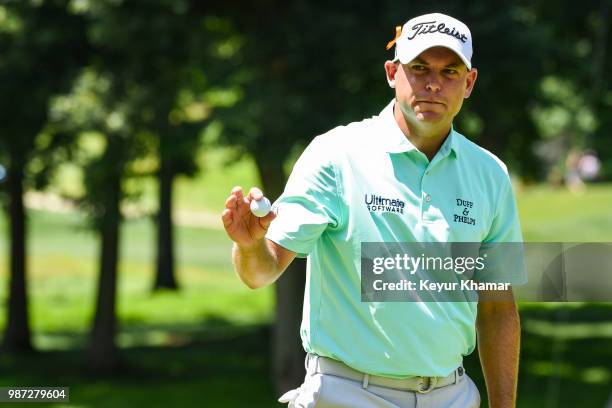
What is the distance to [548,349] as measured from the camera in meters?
19.0

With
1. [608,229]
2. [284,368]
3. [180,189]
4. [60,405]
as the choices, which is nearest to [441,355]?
[284,368]

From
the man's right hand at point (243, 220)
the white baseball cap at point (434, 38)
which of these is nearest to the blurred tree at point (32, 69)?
the white baseball cap at point (434, 38)

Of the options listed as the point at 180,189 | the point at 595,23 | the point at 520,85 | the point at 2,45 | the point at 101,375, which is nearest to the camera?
the point at 520,85

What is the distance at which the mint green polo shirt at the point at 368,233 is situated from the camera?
3273 millimetres

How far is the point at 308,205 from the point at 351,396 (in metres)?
0.59

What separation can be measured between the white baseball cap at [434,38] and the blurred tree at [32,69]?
10.8 m

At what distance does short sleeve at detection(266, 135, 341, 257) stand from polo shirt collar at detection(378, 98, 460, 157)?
0.64 feet

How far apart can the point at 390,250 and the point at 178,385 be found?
1385cm

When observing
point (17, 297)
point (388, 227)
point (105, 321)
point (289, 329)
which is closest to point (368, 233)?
point (388, 227)

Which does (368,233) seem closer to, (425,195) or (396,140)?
(425,195)

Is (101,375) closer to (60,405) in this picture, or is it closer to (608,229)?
(60,405)

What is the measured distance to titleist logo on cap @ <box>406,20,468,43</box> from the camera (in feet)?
10.9

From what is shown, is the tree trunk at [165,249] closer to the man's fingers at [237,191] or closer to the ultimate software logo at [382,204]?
the ultimate software logo at [382,204]

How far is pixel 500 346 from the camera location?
359 centimetres
